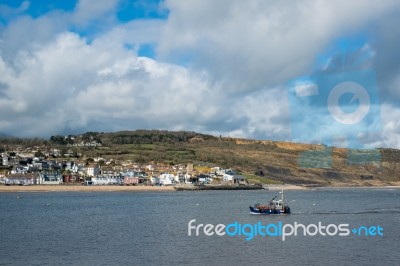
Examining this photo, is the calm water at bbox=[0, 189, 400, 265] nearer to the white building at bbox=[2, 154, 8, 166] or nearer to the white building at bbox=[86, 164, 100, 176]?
the white building at bbox=[86, 164, 100, 176]

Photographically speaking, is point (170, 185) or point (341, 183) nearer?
point (170, 185)

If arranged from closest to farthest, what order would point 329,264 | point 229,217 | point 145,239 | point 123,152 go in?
1. point 329,264
2. point 145,239
3. point 229,217
4. point 123,152

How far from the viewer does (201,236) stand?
130ft

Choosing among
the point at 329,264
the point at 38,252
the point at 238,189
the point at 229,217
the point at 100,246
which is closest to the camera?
the point at 329,264

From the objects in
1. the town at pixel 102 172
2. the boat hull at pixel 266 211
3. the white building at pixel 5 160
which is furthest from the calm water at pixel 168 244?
the white building at pixel 5 160

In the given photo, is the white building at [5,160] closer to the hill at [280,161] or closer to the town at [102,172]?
the town at [102,172]

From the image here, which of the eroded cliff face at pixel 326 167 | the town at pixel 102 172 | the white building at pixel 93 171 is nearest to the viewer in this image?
the town at pixel 102 172

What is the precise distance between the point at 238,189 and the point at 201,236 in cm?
9646

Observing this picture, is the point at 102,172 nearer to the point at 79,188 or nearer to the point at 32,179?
the point at 79,188

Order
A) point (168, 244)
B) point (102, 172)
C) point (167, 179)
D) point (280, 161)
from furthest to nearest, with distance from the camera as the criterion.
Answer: point (280, 161) < point (167, 179) < point (102, 172) < point (168, 244)

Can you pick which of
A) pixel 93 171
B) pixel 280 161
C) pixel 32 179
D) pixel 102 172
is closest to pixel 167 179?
pixel 102 172

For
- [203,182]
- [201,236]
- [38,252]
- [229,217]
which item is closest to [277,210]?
[229,217]

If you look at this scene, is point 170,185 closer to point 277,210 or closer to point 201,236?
point 277,210

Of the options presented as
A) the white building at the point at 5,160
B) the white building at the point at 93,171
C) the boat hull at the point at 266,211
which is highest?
the white building at the point at 5,160
